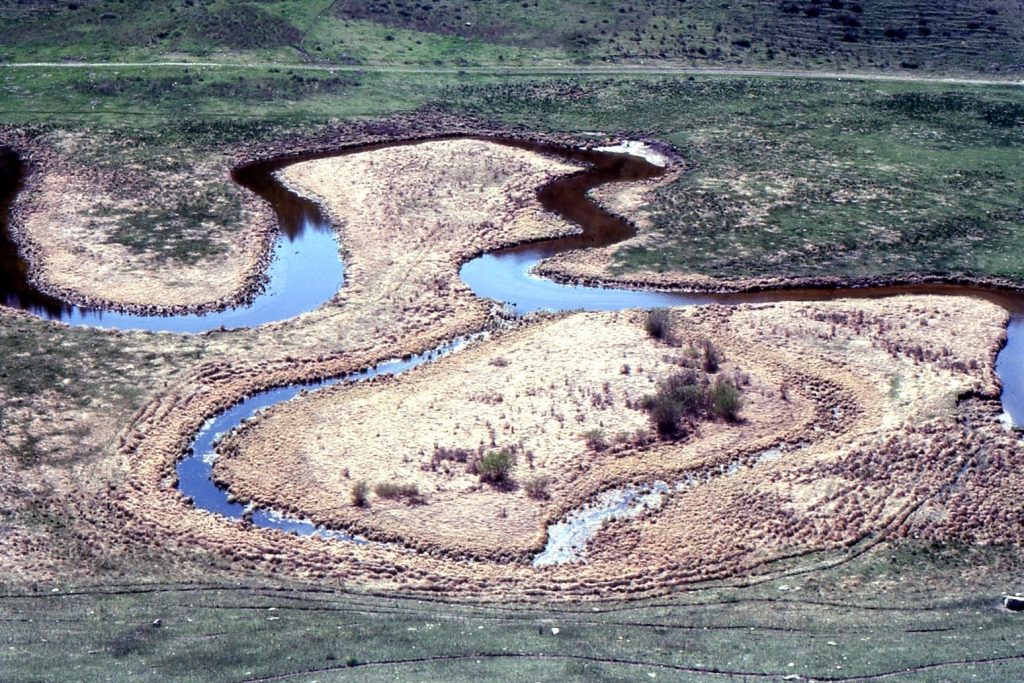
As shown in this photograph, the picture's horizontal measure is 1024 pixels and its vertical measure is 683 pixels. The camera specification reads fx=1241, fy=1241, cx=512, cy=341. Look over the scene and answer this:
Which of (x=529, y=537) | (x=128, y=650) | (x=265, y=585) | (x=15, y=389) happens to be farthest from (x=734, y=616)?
(x=15, y=389)

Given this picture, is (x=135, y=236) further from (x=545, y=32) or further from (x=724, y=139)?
(x=545, y=32)

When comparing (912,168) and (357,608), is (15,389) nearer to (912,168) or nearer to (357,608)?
(357,608)

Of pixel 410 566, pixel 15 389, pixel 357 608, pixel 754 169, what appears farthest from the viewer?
pixel 754 169

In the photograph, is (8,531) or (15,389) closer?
(8,531)

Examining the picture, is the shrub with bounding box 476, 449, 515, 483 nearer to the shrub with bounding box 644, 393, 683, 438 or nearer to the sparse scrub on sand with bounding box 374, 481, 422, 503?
the sparse scrub on sand with bounding box 374, 481, 422, 503

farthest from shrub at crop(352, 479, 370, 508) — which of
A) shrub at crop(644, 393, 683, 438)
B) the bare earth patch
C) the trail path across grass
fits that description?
the trail path across grass

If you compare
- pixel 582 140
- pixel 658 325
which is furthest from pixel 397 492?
pixel 582 140
